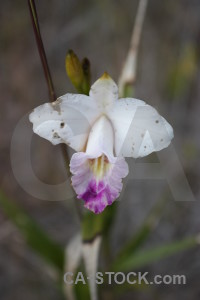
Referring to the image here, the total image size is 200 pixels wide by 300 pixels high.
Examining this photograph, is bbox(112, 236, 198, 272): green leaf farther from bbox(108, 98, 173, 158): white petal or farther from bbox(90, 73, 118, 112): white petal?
bbox(90, 73, 118, 112): white petal

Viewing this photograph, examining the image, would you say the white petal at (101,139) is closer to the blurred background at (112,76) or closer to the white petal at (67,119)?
the white petal at (67,119)

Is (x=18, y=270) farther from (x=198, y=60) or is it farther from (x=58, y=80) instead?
(x=198, y=60)

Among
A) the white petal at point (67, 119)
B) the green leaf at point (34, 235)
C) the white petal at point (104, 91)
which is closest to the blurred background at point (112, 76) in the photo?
the green leaf at point (34, 235)

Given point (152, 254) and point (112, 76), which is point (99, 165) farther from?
point (112, 76)

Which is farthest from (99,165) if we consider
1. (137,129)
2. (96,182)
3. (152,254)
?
(152,254)

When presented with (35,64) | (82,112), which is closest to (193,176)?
(35,64)
